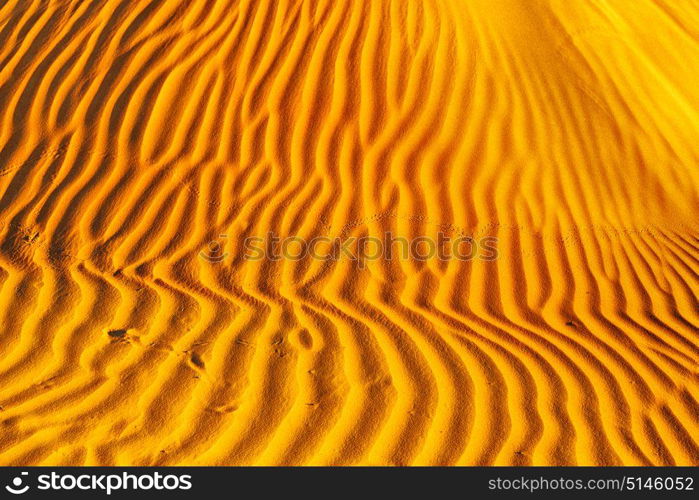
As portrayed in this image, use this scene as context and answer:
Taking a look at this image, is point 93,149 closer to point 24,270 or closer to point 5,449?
point 24,270

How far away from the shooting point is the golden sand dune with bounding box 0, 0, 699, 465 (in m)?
3.41

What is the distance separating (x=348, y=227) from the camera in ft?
15.8

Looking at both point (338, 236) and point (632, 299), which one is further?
point (338, 236)

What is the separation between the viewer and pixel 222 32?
235 inches

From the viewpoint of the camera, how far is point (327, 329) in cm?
397

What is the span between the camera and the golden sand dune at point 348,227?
3414 mm

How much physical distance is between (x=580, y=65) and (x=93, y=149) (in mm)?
3713
